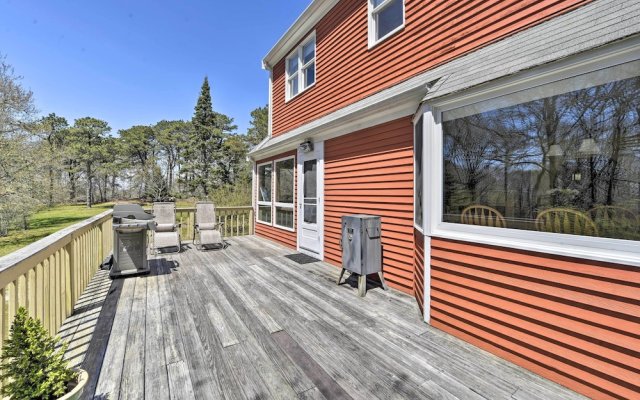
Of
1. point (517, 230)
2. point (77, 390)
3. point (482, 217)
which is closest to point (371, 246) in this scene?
point (482, 217)

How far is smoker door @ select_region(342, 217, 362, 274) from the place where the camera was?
361cm

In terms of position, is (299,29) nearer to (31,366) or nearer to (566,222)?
(566,222)

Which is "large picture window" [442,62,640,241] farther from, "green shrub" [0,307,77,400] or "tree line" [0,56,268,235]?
"tree line" [0,56,268,235]

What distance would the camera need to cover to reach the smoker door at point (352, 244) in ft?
11.8

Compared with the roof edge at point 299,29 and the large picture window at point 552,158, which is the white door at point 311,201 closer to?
the roof edge at point 299,29

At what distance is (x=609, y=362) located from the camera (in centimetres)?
168

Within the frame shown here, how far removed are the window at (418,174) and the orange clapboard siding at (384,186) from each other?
0.41 feet

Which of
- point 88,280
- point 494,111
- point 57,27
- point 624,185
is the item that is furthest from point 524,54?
point 57,27

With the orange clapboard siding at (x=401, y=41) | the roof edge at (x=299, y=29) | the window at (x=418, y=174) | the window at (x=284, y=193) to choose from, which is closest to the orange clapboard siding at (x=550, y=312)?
the window at (x=418, y=174)

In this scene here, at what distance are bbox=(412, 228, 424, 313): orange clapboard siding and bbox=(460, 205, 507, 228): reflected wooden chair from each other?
0.56 metres

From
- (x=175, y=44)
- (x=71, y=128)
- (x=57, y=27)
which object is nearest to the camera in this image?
(x=57, y=27)

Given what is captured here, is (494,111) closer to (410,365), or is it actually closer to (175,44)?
(410,365)

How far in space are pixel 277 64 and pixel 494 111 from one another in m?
6.86

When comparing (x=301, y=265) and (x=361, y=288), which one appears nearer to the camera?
(x=361, y=288)
